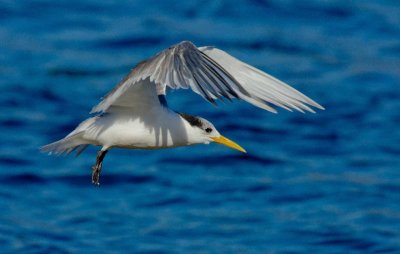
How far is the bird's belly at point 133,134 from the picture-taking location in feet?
33.8

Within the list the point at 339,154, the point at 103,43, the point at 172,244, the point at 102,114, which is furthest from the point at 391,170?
the point at 102,114

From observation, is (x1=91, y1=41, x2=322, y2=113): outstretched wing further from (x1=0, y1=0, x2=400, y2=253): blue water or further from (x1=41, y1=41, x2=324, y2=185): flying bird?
(x1=0, y1=0, x2=400, y2=253): blue water

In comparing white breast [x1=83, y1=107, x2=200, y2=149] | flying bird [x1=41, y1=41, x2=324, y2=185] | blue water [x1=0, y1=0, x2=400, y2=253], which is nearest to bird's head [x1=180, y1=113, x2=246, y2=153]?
flying bird [x1=41, y1=41, x2=324, y2=185]

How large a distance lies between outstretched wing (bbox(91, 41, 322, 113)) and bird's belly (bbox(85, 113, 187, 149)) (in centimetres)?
17

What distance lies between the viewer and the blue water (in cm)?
1698

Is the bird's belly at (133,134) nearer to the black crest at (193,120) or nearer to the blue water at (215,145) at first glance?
the black crest at (193,120)

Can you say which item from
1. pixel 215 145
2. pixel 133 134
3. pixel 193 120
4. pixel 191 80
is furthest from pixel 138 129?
pixel 215 145

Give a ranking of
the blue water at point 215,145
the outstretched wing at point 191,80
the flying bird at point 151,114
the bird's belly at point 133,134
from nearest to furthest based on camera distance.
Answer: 1. the outstretched wing at point 191,80
2. the flying bird at point 151,114
3. the bird's belly at point 133,134
4. the blue water at point 215,145

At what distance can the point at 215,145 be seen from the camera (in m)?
19.0

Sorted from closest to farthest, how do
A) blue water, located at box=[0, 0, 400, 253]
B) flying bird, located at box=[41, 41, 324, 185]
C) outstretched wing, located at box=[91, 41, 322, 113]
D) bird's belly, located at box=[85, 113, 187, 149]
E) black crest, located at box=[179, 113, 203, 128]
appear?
1. outstretched wing, located at box=[91, 41, 322, 113]
2. flying bird, located at box=[41, 41, 324, 185]
3. bird's belly, located at box=[85, 113, 187, 149]
4. black crest, located at box=[179, 113, 203, 128]
5. blue water, located at box=[0, 0, 400, 253]

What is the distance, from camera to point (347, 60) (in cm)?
2097

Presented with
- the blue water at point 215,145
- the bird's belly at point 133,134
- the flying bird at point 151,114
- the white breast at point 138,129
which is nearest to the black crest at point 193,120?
the flying bird at point 151,114

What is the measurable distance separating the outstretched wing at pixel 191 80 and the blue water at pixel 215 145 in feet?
20.7

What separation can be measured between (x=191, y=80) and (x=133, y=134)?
4.24ft
